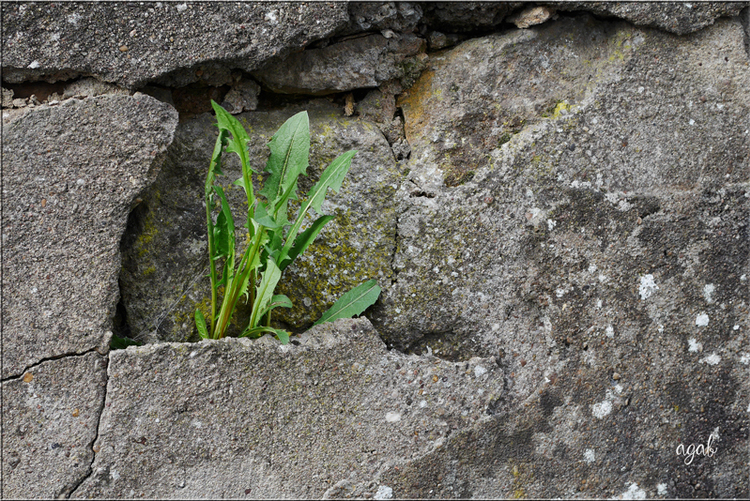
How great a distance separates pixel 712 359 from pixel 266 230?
158 cm

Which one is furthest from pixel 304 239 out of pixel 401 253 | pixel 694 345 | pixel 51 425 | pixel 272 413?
pixel 694 345

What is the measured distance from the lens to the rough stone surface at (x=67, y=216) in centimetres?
160

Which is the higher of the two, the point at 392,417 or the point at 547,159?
the point at 547,159

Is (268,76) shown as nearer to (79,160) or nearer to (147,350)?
(79,160)

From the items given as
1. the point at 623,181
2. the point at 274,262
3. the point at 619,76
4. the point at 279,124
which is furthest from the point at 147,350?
the point at 619,76

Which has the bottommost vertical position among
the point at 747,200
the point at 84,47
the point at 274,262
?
the point at 747,200

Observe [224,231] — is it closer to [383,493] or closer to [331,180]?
[331,180]

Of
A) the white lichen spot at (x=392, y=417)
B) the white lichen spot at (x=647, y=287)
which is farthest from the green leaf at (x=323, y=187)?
the white lichen spot at (x=647, y=287)

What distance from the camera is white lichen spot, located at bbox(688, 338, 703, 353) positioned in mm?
1841

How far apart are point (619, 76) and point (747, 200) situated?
63cm

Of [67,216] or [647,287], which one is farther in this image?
[647,287]

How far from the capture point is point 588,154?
73.3 inches

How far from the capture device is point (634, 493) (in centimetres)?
179

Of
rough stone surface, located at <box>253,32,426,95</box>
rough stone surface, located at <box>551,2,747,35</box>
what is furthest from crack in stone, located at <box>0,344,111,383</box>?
rough stone surface, located at <box>551,2,747,35</box>
